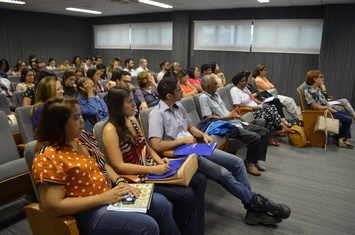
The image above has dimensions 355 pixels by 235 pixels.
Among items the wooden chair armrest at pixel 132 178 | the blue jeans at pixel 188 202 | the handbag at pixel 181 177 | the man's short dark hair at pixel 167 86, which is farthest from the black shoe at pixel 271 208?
the man's short dark hair at pixel 167 86

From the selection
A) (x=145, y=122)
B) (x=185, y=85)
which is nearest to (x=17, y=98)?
(x=145, y=122)

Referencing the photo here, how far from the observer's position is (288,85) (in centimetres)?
764

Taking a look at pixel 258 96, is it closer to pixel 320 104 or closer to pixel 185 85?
pixel 320 104

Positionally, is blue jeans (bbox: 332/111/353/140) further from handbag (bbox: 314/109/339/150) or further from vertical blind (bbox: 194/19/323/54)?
vertical blind (bbox: 194/19/323/54)

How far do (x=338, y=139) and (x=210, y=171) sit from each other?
3333 millimetres

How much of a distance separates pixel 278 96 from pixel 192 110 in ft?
9.80

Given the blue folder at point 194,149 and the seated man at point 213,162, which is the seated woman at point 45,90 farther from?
the blue folder at point 194,149

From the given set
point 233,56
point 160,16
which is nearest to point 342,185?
point 233,56

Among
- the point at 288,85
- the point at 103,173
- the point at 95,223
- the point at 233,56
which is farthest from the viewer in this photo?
the point at 233,56

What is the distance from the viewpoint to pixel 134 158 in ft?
6.18

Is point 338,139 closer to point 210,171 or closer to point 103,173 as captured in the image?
point 210,171

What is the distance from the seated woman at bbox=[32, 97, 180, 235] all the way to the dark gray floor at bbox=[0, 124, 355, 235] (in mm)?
1027

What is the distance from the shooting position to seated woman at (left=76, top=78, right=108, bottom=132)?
2.99 meters

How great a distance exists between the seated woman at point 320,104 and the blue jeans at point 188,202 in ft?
10.0
